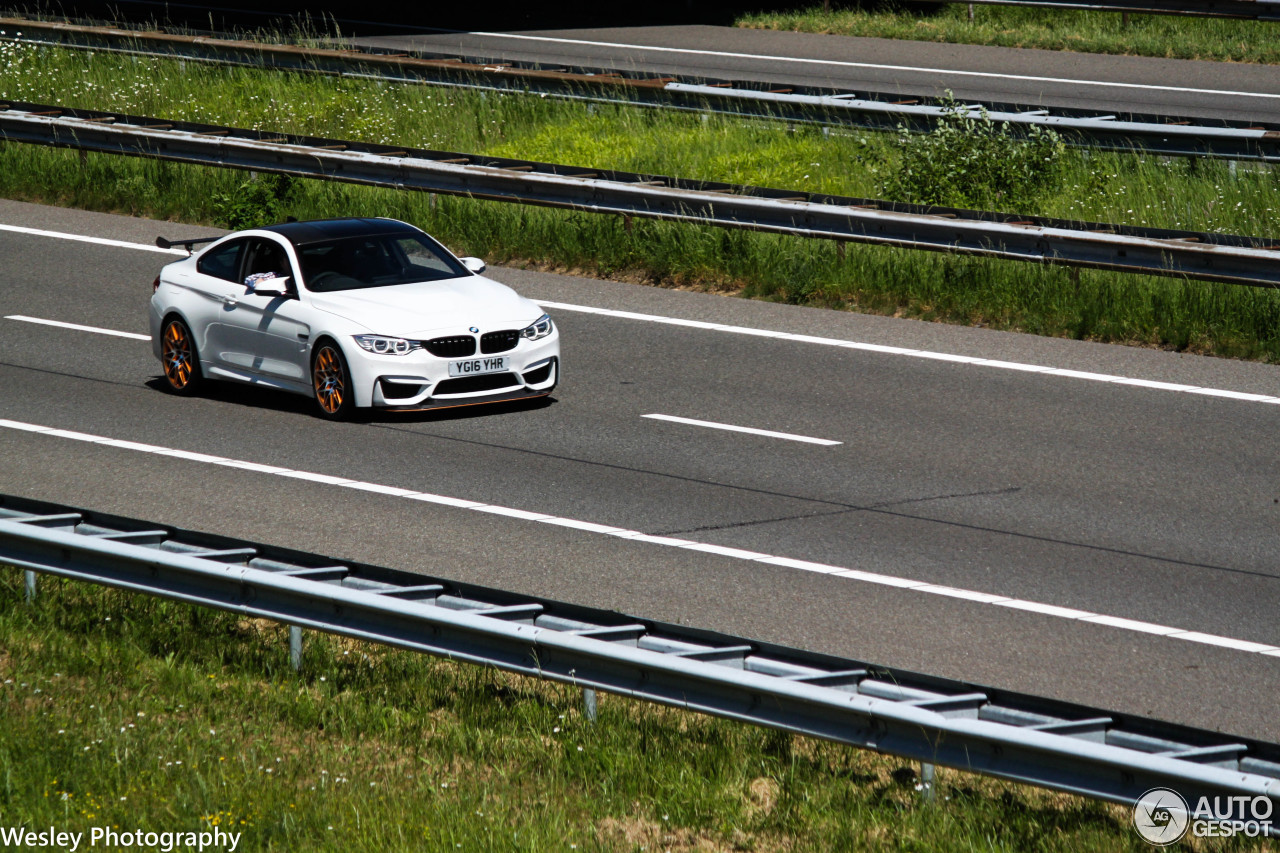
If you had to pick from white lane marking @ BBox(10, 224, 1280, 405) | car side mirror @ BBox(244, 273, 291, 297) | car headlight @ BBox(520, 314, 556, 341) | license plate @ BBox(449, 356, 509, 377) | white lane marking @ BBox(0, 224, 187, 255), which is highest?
car side mirror @ BBox(244, 273, 291, 297)

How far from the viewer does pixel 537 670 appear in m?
6.81

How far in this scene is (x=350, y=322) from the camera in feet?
43.0

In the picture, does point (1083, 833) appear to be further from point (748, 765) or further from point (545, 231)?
point (545, 231)

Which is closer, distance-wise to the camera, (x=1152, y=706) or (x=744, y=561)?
(x=1152, y=706)

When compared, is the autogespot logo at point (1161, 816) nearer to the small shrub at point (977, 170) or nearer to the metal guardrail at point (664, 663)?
the metal guardrail at point (664, 663)

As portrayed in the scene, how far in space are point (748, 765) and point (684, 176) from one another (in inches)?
615

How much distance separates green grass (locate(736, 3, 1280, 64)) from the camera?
30.4 m

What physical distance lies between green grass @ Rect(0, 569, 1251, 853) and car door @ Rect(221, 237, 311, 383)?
5382 millimetres

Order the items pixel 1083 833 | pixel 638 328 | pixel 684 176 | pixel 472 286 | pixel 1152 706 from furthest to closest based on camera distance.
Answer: pixel 684 176
pixel 638 328
pixel 472 286
pixel 1152 706
pixel 1083 833

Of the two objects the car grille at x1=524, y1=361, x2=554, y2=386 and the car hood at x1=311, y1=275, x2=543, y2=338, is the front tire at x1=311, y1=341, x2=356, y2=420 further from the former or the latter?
the car grille at x1=524, y1=361, x2=554, y2=386

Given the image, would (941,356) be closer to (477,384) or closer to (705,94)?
(477,384)

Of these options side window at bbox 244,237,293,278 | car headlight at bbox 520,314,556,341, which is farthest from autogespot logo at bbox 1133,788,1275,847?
side window at bbox 244,237,293,278

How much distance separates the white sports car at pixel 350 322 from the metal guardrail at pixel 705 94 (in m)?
8.52

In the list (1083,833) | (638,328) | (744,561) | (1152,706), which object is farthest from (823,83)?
(1083,833)
